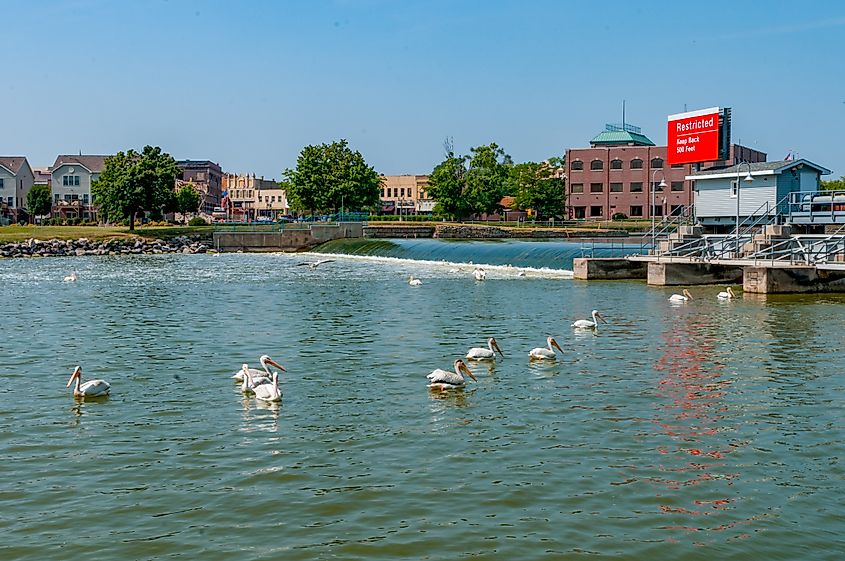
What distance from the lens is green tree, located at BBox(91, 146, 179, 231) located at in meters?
97.8

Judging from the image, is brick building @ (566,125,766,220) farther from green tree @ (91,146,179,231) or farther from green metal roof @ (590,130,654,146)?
green tree @ (91,146,179,231)

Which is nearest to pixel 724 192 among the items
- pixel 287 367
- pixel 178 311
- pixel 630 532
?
pixel 178 311

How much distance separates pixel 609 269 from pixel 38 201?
104m

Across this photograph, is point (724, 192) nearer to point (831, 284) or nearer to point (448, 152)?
point (831, 284)

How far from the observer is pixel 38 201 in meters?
130

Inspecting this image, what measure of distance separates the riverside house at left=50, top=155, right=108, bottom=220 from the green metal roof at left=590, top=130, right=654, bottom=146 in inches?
2921

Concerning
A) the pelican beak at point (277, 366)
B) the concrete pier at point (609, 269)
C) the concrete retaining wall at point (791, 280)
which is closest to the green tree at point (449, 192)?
the concrete pier at point (609, 269)

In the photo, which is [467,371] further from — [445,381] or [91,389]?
[91,389]

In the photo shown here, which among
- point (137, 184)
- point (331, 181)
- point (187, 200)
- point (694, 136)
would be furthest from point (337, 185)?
point (694, 136)

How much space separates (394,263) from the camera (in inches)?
2699

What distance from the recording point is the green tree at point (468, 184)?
415 feet

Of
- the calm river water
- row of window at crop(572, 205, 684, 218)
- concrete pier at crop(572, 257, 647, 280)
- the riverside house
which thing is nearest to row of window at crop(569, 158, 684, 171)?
row of window at crop(572, 205, 684, 218)

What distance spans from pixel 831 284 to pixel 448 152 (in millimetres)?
95633

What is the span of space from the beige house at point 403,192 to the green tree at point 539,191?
51366 millimetres
